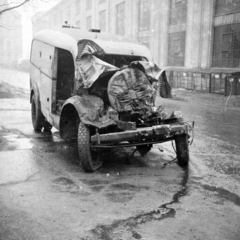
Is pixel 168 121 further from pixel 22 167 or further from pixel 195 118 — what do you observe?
pixel 195 118

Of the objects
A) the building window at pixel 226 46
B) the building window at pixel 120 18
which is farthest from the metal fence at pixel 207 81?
the building window at pixel 120 18

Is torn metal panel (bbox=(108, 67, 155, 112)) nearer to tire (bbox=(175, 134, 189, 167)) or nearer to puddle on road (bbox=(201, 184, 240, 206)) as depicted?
Result: tire (bbox=(175, 134, 189, 167))

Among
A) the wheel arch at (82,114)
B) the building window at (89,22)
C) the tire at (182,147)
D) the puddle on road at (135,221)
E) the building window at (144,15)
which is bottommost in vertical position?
the puddle on road at (135,221)

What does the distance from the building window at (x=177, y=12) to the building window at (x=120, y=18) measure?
8.65 m

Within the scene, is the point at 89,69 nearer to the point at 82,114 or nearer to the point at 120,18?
the point at 82,114

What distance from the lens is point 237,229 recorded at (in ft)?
11.5

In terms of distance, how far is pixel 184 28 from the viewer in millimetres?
24578

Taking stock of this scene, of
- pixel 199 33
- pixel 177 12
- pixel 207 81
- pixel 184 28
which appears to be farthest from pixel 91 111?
pixel 177 12

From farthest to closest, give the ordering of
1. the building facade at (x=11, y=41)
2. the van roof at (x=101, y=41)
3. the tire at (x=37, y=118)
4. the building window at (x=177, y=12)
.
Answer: the building facade at (x=11, y=41) → the building window at (x=177, y=12) → the tire at (x=37, y=118) → the van roof at (x=101, y=41)

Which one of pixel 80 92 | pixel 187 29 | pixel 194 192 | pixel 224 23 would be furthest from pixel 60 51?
pixel 187 29

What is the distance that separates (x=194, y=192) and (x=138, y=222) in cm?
125

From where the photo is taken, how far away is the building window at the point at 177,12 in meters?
24.5

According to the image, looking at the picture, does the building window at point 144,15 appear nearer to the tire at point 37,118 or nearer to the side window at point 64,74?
the tire at point 37,118

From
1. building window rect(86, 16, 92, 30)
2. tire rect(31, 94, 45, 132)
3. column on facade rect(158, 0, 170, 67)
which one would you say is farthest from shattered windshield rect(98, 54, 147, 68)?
building window rect(86, 16, 92, 30)
